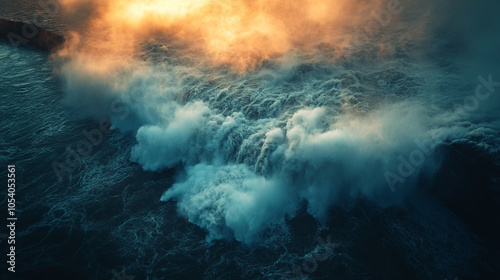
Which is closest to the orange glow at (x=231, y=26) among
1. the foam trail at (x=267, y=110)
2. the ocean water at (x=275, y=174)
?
the foam trail at (x=267, y=110)

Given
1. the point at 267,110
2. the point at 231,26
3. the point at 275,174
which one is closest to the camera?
the point at 275,174

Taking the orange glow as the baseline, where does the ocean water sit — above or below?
below

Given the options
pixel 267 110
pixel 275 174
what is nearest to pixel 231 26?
pixel 267 110

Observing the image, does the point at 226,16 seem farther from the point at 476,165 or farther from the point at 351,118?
the point at 476,165

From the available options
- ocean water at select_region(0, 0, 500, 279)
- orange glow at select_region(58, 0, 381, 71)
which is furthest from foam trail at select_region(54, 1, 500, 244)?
orange glow at select_region(58, 0, 381, 71)

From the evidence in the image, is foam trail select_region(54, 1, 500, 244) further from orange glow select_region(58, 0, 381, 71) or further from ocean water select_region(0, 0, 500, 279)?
orange glow select_region(58, 0, 381, 71)

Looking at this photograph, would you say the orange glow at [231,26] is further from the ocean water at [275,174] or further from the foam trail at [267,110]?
the ocean water at [275,174]

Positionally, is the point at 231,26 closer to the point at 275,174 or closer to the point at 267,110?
the point at 267,110
